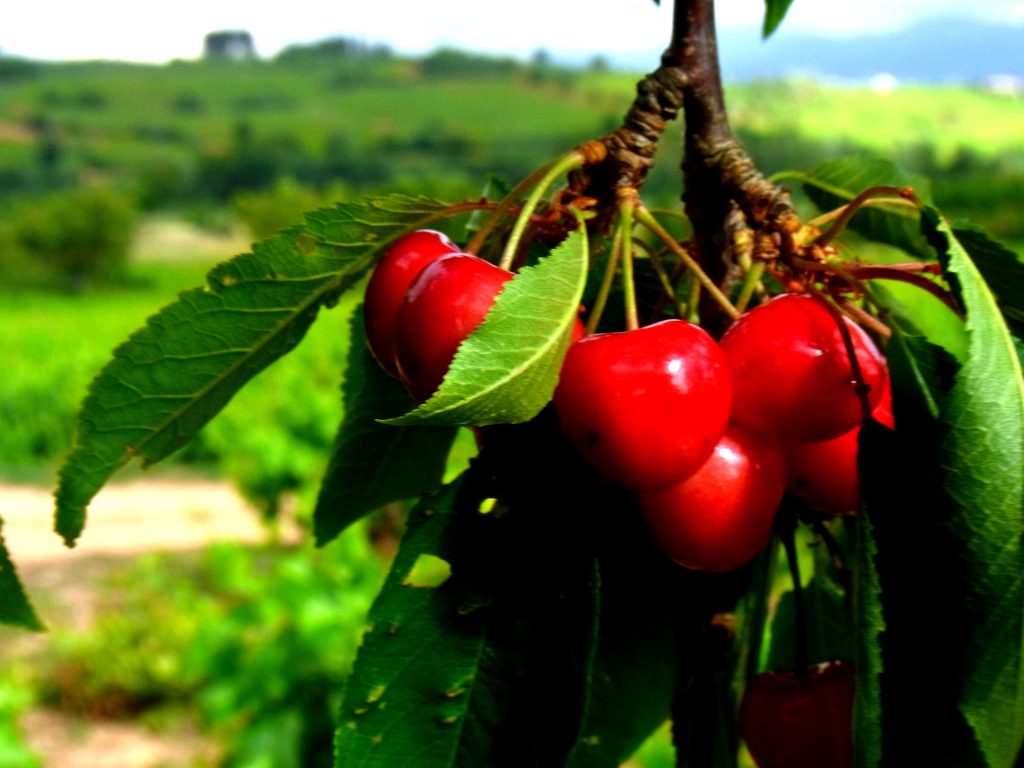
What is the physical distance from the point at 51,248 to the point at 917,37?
82970 millimetres

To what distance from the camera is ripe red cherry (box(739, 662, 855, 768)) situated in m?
0.55

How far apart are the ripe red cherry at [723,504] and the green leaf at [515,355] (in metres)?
0.09

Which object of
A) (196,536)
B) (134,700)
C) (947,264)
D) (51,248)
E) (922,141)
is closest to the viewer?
(947,264)

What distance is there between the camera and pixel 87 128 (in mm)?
31516

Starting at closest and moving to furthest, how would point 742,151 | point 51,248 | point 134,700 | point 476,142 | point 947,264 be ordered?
1. point 947,264
2. point 742,151
3. point 134,700
4. point 51,248
5. point 476,142

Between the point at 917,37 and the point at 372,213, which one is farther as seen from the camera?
the point at 917,37

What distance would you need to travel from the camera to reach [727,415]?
48 cm

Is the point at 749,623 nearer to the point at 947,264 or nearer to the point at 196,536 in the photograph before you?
the point at 947,264

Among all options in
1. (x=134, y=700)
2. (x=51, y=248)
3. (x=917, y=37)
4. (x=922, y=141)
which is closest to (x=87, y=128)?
(x=51, y=248)

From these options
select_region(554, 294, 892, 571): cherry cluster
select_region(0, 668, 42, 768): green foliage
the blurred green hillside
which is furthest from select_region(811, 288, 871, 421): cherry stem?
the blurred green hillside

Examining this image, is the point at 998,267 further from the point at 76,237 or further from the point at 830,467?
the point at 76,237

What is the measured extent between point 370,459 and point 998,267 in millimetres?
365

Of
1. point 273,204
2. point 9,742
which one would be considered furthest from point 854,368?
point 273,204

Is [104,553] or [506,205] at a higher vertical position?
[506,205]
